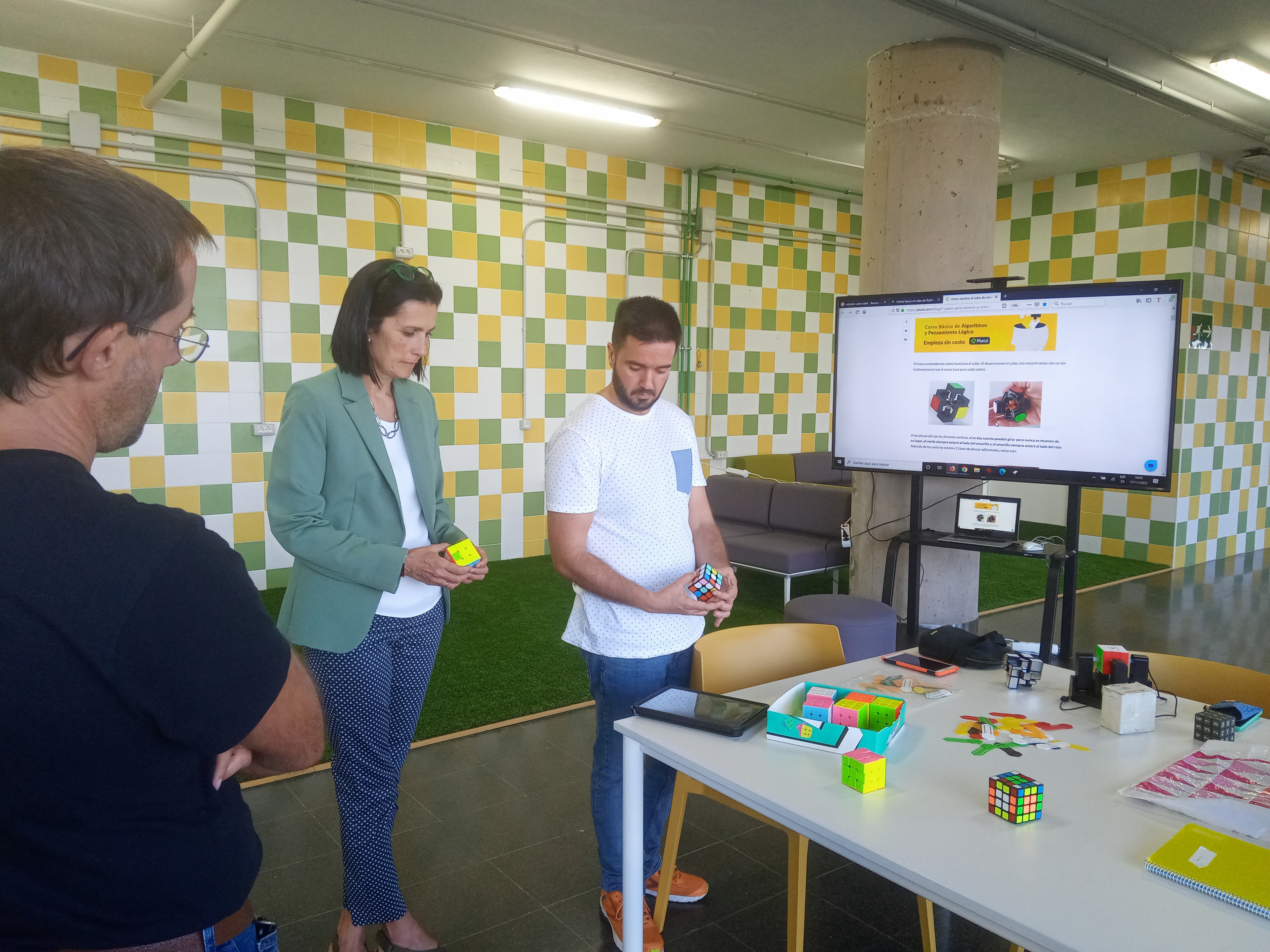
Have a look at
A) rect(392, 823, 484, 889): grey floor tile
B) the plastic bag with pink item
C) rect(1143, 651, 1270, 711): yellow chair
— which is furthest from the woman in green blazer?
rect(1143, 651, 1270, 711): yellow chair

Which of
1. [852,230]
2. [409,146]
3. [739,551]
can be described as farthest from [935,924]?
[852,230]

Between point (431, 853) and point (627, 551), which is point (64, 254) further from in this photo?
point (431, 853)

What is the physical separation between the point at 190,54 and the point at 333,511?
3981mm

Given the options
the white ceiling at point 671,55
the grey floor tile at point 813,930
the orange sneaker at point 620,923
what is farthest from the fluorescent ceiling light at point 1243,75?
the orange sneaker at point 620,923

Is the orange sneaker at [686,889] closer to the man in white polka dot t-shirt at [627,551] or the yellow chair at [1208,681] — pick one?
the man in white polka dot t-shirt at [627,551]

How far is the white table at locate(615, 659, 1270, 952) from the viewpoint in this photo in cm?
118

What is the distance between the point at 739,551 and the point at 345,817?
13.8 feet

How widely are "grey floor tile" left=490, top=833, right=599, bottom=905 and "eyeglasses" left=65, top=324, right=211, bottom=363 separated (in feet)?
6.69

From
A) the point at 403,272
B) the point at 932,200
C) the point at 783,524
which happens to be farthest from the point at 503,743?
the point at 932,200

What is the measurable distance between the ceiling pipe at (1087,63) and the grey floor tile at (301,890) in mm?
4156

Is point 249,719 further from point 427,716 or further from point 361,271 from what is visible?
point 427,716

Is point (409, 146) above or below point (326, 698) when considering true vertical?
above

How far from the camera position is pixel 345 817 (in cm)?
211

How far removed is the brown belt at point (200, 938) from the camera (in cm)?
90
